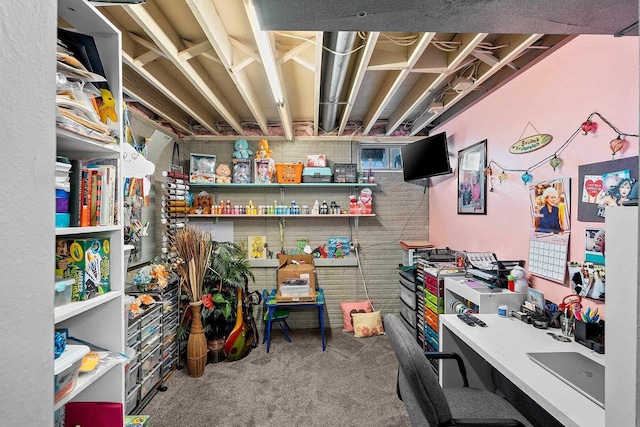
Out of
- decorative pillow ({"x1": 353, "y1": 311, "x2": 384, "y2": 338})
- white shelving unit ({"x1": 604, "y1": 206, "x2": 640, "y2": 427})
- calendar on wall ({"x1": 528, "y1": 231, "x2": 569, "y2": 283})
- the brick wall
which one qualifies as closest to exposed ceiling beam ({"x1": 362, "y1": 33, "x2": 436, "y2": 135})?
the brick wall

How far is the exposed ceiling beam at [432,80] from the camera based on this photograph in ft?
5.81

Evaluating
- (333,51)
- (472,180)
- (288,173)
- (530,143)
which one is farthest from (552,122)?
(288,173)

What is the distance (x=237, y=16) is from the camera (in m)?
1.67

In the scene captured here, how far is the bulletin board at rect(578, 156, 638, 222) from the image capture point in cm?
138

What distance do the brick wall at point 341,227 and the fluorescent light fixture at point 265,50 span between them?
1664 millimetres

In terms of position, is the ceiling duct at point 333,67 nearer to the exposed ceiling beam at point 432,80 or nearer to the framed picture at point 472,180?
the exposed ceiling beam at point 432,80

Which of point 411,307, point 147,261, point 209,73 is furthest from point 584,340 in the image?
point 147,261

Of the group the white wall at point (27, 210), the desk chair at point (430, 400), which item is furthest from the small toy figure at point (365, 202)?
the white wall at point (27, 210)

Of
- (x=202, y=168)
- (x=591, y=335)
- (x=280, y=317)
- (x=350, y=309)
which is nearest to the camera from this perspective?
(x=591, y=335)

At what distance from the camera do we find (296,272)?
3307 mm

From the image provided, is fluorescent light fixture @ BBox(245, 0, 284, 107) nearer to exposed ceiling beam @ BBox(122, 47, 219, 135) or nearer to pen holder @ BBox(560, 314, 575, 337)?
exposed ceiling beam @ BBox(122, 47, 219, 135)

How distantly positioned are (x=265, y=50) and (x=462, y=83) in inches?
62.1

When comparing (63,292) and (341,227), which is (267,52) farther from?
(341,227)

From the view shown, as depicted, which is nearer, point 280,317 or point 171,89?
point 171,89
